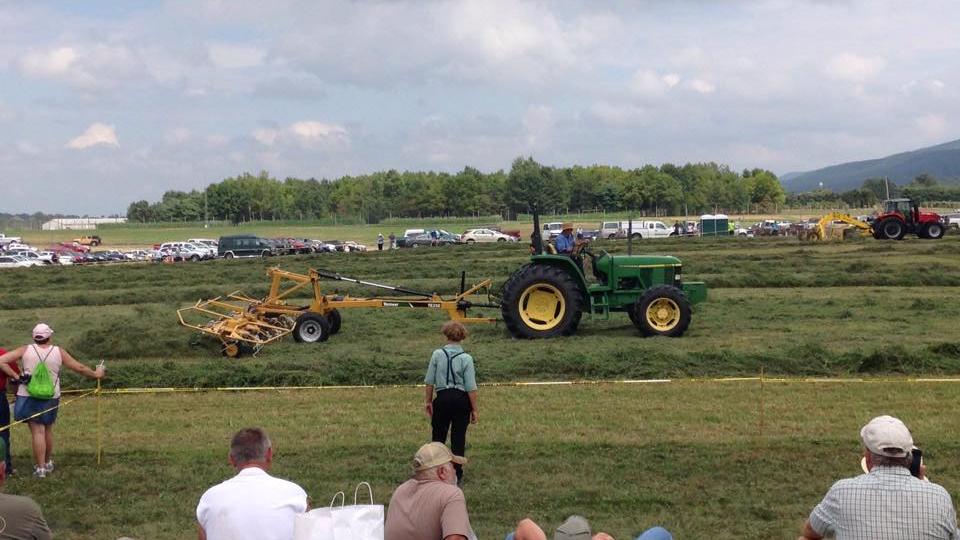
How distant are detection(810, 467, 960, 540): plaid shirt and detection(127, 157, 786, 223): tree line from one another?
97904 millimetres

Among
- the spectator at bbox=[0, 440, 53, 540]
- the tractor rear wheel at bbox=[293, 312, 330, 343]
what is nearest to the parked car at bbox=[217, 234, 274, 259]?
the tractor rear wheel at bbox=[293, 312, 330, 343]

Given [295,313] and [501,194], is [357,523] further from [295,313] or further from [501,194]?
[501,194]

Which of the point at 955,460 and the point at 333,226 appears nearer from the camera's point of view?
the point at 955,460

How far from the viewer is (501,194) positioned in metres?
113

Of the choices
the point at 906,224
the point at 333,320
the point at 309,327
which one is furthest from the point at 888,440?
the point at 906,224

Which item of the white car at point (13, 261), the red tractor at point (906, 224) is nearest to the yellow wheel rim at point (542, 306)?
the red tractor at point (906, 224)

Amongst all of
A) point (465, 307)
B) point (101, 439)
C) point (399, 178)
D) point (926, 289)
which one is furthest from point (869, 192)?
point (101, 439)

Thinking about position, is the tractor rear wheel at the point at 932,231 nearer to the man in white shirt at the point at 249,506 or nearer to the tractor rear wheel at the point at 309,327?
the tractor rear wheel at the point at 309,327

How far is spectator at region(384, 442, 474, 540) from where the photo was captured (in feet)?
16.2

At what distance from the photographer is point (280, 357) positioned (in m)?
16.0

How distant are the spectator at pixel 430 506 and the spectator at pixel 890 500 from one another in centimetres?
172

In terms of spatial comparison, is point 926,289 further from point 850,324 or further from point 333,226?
point 333,226

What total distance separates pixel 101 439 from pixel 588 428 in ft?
16.3

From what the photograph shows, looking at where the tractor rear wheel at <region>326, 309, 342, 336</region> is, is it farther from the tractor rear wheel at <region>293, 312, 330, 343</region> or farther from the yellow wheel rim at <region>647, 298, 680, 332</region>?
the yellow wheel rim at <region>647, 298, 680, 332</region>
